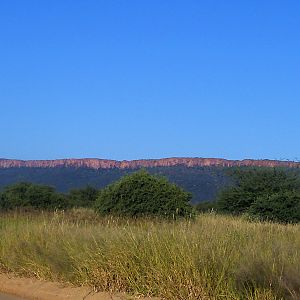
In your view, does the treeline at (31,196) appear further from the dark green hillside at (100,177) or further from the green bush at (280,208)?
the dark green hillside at (100,177)

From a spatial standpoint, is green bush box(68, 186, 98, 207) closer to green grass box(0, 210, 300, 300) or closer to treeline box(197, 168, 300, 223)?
treeline box(197, 168, 300, 223)

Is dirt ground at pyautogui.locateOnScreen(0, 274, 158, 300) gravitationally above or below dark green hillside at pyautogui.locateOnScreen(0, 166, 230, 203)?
below

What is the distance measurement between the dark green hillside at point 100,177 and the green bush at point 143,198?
3377 centimetres

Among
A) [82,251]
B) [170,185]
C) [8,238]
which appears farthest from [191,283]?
[170,185]

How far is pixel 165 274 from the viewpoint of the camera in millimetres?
8984

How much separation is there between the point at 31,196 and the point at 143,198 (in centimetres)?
1568

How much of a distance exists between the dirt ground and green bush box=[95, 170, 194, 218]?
7996 millimetres

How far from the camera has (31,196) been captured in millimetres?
34375

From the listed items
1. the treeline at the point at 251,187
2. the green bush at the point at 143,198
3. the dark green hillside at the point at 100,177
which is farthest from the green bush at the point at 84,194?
the green bush at the point at 143,198

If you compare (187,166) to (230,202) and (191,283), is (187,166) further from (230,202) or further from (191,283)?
(191,283)

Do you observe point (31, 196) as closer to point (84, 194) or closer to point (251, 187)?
point (84, 194)

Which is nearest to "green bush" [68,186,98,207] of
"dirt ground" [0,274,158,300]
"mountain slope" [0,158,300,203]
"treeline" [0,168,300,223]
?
"treeline" [0,168,300,223]

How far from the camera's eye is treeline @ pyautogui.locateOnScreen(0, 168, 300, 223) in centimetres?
2000

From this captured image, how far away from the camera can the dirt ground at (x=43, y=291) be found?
32.1 ft
